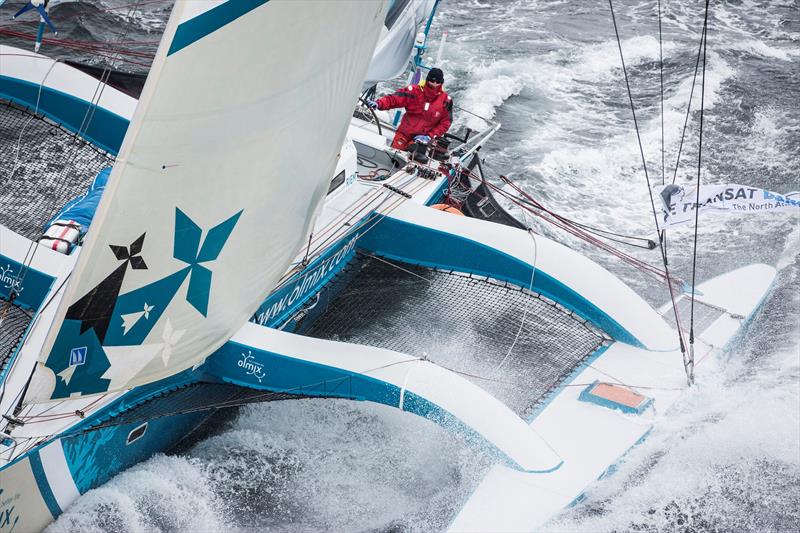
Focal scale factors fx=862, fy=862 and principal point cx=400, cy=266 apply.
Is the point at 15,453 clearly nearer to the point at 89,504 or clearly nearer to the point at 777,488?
the point at 89,504

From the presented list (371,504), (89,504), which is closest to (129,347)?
(89,504)

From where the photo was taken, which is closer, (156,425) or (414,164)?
(156,425)

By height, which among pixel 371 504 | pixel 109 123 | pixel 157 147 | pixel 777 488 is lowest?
pixel 777 488

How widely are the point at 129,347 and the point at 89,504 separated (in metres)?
1.14

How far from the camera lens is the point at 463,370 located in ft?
15.5

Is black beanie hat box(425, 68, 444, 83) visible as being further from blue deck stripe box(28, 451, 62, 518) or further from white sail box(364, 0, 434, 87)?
blue deck stripe box(28, 451, 62, 518)

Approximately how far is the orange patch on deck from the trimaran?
0.04ft

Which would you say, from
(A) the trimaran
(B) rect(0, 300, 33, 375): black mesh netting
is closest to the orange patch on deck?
(A) the trimaran

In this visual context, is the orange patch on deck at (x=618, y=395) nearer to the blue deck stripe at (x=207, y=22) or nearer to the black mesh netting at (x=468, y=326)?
the black mesh netting at (x=468, y=326)

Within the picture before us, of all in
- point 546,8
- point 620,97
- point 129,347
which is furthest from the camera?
point 546,8

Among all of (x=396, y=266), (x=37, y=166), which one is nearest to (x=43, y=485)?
(x=396, y=266)

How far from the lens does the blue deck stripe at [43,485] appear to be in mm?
3295

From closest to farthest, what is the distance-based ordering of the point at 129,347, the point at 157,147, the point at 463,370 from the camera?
the point at 157,147 < the point at 129,347 < the point at 463,370

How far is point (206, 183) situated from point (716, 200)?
9.32ft
